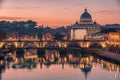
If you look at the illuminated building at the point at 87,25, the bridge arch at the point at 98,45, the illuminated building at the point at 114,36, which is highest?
the illuminated building at the point at 87,25

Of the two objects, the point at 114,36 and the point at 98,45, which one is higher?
the point at 114,36

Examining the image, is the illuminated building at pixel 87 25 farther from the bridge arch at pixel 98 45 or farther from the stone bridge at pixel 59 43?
the bridge arch at pixel 98 45

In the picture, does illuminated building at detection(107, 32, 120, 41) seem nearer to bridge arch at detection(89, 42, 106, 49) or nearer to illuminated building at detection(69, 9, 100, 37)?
bridge arch at detection(89, 42, 106, 49)

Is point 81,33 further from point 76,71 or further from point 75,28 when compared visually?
point 76,71

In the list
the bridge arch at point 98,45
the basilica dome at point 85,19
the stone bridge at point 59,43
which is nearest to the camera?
the bridge arch at point 98,45

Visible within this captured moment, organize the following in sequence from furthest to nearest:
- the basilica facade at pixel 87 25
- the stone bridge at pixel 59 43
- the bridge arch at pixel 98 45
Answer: the basilica facade at pixel 87 25 → the stone bridge at pixel 59 43 → the bridge arch at pixel 98 45

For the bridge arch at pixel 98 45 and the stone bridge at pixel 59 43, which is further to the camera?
the stone bridge at pixel 59 43

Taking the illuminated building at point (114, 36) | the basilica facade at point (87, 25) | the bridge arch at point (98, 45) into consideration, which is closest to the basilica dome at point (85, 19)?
the basilica facade at point (87, 25)

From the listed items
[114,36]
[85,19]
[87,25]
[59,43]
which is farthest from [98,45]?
[85,19]

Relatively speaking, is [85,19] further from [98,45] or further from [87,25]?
[98,45]

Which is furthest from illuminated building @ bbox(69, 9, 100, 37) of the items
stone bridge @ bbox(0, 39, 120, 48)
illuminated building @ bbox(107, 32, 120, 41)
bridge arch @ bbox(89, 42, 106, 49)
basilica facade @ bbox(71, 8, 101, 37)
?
illuminated building @ bbox(107, 32, 120, 41)

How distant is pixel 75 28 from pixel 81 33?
384cm

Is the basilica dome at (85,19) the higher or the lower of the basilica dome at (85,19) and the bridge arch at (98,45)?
the higher

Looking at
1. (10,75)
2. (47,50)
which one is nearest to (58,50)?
(47,50)
